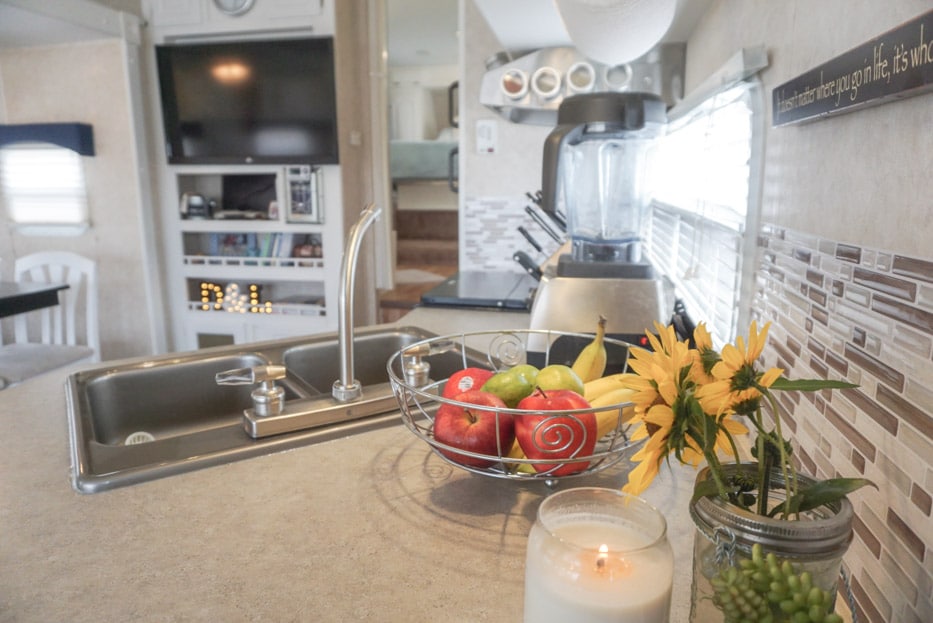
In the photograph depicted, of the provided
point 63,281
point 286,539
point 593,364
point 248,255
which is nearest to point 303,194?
point 248,255

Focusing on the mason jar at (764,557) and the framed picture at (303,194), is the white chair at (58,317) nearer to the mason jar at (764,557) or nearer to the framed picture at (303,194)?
the framed picture at (303,194)

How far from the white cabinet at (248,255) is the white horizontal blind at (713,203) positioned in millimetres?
1894

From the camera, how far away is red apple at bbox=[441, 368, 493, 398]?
0.73 metres

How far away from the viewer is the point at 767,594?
0.33 metres

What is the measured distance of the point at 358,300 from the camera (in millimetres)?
3547

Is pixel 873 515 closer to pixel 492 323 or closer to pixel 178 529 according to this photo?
pixel 178 529

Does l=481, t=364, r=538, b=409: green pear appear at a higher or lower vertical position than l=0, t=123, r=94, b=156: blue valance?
lower

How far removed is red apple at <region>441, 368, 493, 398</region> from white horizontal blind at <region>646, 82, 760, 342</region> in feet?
1.53

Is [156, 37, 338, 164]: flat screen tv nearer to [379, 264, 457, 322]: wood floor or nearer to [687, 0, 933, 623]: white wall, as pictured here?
[379, 264, 457, 322]: wood floor

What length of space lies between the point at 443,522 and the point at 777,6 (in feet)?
2.67

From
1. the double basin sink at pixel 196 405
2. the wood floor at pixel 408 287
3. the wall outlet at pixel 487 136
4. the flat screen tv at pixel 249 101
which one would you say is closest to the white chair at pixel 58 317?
the flat screen tv at pixel 249 101

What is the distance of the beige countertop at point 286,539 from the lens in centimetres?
54

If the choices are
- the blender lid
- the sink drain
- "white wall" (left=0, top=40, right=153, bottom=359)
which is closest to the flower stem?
the blender lid

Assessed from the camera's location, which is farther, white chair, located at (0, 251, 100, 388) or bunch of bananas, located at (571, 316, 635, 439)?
white chair, located at (0, 251, 100, 388)
